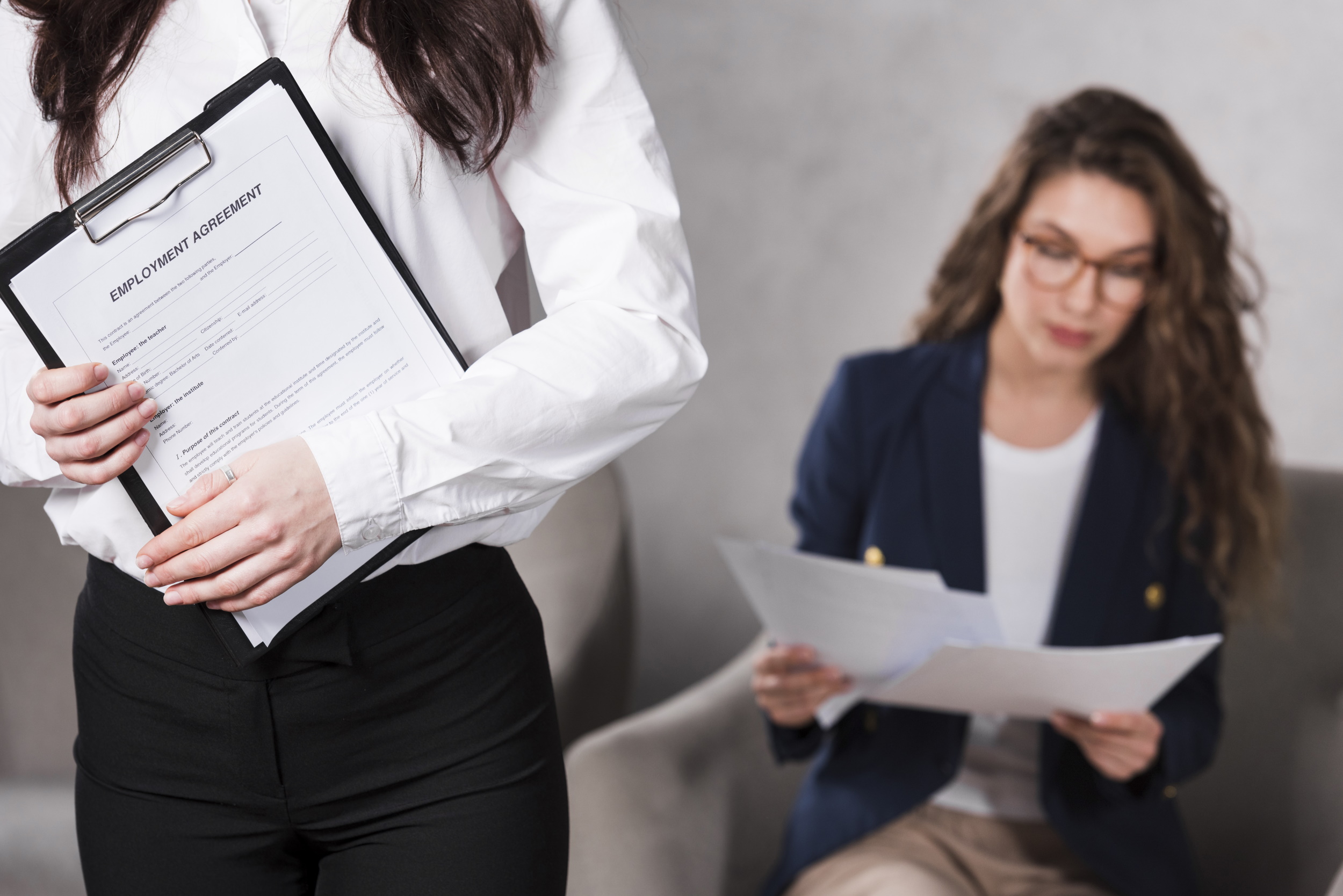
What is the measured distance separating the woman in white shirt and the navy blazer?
0.72 metres

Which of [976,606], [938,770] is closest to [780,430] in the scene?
[938,770]

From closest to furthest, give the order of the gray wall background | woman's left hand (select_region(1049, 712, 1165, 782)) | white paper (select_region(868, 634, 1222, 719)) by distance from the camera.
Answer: white paper (select_region(868, 634, 1222, 719)), woman's left hand (select_region(1049, 712, 1165, 782)), the gray wall background

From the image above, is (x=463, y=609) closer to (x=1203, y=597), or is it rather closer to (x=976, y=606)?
(x=976, y=606)

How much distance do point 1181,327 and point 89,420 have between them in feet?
4.01

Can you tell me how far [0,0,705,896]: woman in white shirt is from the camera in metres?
0.66

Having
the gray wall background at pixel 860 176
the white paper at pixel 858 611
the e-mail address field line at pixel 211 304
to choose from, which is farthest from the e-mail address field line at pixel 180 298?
the gray wall background at pixel 860 176

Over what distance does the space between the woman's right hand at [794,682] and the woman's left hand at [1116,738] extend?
0.24 metres

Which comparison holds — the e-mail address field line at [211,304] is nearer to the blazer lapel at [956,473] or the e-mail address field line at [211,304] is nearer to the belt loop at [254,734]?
the belt loop at [254,734]

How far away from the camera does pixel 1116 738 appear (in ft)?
4.17

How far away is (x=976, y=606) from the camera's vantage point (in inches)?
44.8

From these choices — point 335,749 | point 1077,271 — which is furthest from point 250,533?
point 1077,271

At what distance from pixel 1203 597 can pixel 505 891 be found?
1035 millimetres

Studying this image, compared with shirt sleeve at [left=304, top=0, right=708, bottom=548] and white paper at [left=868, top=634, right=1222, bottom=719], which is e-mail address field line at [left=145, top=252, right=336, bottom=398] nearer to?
shirt sleeve at [left=304, top=0, right=708, bottom=548]

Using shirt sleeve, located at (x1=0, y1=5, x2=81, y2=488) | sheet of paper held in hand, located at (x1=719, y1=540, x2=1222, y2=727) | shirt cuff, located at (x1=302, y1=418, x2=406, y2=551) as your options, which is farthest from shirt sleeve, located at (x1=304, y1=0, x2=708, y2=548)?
sheet of paper held in hand, located at (x1=719, y1=540, x2=1222, y2=727)
